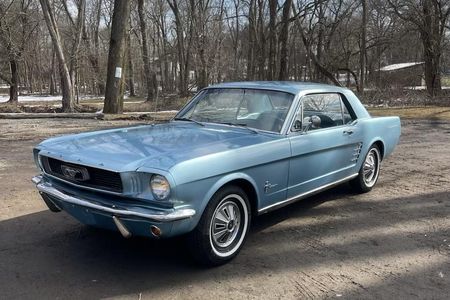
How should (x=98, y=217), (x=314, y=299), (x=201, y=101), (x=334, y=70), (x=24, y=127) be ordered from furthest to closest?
(x=334, y=70)
(x=24, y=127)
(x=201, y=101)
(x=98, y=217)
(x=314, y=299)

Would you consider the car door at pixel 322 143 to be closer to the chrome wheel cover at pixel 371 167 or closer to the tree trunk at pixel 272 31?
the chrome wheel cover at pixel 371 167

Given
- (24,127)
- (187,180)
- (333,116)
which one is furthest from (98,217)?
(24,127)

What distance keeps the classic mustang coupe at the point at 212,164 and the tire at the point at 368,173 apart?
0.86 feet

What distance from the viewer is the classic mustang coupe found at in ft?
11.8

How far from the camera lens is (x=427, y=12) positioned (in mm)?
28203

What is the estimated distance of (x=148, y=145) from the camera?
4.16 meters

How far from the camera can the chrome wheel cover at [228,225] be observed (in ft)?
13.2

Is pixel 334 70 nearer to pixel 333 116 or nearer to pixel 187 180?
pixel 333 116

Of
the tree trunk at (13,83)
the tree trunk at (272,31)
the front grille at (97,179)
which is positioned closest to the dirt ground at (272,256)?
the front grille at (97,179)

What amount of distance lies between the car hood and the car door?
410mm

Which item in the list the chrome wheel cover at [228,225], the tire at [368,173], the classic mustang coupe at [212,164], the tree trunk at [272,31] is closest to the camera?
the classic mustang coupe at [212,164]

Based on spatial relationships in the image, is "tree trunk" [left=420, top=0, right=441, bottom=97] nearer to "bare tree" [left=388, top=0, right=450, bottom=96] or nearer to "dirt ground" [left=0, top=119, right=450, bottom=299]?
"bare tree" [left=388, top=0, right=450, bottom=96]

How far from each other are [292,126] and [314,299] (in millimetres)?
1894

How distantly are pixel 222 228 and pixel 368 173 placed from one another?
3.13 meters
